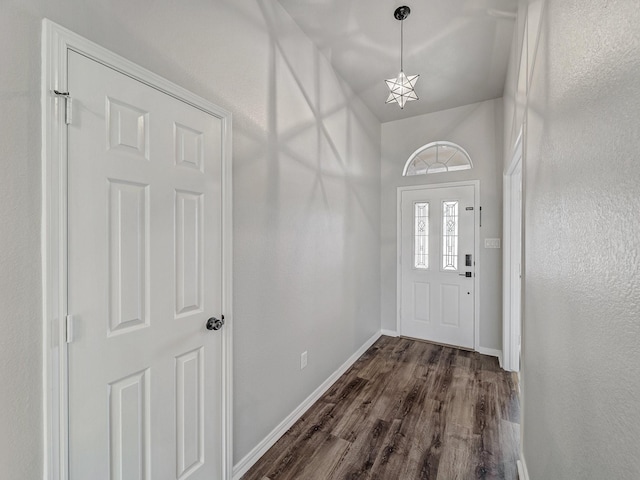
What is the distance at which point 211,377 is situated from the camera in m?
1.60

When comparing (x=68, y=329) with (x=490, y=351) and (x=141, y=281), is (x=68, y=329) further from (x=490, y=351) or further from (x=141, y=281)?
(x=490, y=351)

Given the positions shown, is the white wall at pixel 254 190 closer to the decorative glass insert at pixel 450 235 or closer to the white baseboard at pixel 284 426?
the white baseboard at pixel 284 426

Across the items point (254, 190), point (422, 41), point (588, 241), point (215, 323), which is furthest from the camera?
point (422, 41)

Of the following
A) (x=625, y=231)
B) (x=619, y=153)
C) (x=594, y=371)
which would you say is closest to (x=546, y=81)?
(x=619, y=153)

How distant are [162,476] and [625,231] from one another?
6.12 feet

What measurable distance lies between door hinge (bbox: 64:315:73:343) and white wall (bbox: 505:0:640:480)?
150 cm

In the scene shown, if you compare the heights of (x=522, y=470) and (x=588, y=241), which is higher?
(x=588, y=241)

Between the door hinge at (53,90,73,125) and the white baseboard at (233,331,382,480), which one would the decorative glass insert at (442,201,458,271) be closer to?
the white baseboard at (233,331,382,480)

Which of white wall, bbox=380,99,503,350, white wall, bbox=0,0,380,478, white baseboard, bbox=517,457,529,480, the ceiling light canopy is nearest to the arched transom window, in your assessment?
white wall, bbox=380,99,503,350

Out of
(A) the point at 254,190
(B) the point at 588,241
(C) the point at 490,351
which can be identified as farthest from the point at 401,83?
(C) the point at 490,351

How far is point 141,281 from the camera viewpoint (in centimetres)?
127

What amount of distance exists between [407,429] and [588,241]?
2.00 m

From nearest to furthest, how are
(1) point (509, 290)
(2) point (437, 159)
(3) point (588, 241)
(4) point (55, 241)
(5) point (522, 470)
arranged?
(3) point (588, 241) → (4) point (55, 241) → (5) point (522, 470) → (1) point (509, 290) → (2) point (437, 159)

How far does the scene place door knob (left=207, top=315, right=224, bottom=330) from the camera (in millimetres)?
1567
